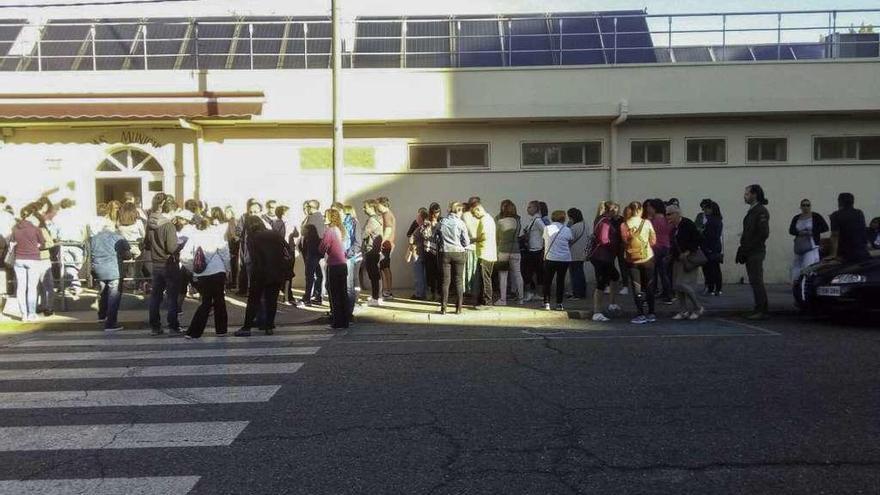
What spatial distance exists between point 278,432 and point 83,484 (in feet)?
4.69

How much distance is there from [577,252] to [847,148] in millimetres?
7204

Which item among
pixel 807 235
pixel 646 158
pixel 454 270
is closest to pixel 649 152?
pixel 646 158

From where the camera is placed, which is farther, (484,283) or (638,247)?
(484,283)

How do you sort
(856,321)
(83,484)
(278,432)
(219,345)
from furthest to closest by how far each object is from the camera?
1. (856,321)
2. (219,345)
3. (278,432)
4. (83,484)

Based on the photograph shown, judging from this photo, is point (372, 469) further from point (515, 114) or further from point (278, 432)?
point (515, 114)

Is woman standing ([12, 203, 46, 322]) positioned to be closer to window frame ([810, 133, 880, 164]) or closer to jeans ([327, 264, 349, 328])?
jeans ([327, 264, 349, 328])

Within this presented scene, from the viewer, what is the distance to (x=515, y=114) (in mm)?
16094

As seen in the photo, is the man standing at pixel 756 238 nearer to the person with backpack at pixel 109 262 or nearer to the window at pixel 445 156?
the window at pixel 445 156

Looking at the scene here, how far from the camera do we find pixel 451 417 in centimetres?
613

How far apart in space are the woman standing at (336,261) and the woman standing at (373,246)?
2049 mm

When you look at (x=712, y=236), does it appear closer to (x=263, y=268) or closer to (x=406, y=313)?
(x=406, y=313)

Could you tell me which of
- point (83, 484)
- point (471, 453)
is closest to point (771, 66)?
point (471, 453)

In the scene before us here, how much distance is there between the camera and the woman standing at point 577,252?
13.5 metres

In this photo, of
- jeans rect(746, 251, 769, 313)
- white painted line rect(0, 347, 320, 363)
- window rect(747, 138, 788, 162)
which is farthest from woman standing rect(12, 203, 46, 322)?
window rect(747, 138, 788, 162)
